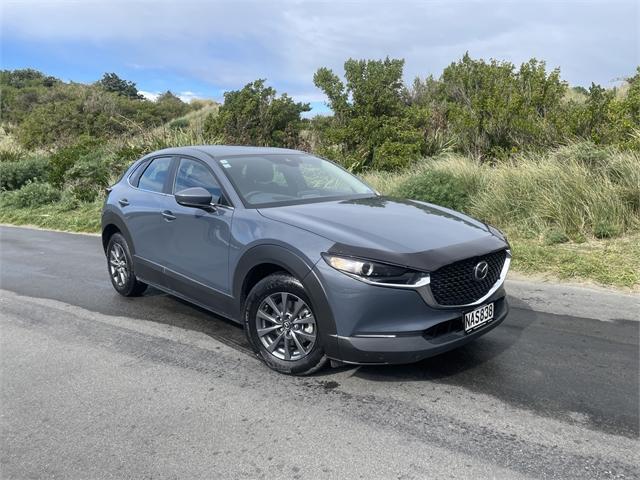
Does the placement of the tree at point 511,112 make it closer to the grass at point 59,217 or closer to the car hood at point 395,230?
the car hood at point 395,230

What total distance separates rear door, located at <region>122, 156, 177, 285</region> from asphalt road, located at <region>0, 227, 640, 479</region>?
2.01 feet

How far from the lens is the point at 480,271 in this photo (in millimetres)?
3766

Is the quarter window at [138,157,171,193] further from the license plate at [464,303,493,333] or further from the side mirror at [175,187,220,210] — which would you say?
the license plate at [464,303,493,333]

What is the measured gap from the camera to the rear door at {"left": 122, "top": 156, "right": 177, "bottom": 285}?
5234mm

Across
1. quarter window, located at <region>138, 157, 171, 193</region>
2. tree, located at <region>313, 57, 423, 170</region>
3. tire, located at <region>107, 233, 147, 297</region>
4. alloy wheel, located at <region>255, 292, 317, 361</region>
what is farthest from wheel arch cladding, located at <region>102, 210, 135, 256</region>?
tree, located at <region>313, 57, 423, 170</region>

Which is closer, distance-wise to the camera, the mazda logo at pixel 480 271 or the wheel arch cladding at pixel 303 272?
the wheel arch cladding at pixel 303 272

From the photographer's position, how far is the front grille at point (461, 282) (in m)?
3.54

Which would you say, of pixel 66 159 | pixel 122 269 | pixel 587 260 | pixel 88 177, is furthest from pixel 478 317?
pixel 66 159

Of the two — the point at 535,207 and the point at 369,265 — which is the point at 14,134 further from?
the point at 369,265

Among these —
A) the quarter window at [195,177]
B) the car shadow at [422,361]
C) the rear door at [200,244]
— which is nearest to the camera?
the car shadow at [422,361]

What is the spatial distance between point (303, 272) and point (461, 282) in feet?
3.54

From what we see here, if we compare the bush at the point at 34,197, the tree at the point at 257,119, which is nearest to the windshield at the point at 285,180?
the tree at the point at 257,119

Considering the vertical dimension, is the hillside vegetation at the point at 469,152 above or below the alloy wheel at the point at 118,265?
above

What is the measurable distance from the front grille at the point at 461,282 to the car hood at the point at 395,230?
6 cm
